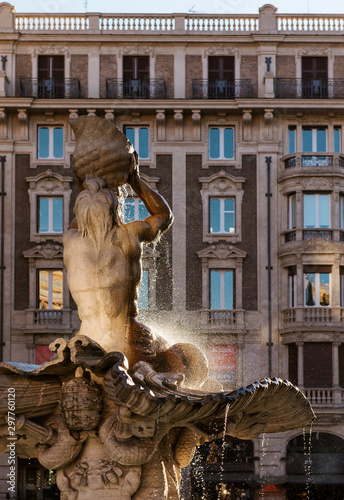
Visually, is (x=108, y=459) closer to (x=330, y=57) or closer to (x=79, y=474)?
(x=79, y=474)

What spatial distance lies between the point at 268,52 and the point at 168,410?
32169 mm

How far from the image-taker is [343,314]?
37.1 meters

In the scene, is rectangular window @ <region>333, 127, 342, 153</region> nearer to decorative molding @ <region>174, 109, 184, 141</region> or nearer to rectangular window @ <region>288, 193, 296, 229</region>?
rectangular window @ <region>288, 193, 296, 229</region>

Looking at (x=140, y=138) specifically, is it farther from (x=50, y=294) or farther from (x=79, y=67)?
(x=50, y=294)

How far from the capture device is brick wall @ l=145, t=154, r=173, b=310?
3703cm

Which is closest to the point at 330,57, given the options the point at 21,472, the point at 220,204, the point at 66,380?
the point at 220,204

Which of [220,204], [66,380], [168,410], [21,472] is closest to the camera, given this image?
[168,410]

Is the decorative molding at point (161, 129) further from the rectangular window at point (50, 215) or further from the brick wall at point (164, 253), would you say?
the rectangular window at point (50, 215)

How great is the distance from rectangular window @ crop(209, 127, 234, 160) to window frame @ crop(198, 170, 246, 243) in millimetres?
889

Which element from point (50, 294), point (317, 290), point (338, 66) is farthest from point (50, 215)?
point (338, 66)

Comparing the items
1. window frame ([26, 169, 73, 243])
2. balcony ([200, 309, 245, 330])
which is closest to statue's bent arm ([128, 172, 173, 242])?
balcony ([200, 309, 245, 330])

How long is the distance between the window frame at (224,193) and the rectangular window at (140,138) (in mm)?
2230

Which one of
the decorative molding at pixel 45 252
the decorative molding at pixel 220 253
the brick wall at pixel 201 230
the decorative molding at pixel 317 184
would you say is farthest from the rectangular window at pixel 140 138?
the decorative molding at pixel 317 184

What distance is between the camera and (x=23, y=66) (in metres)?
38.8
